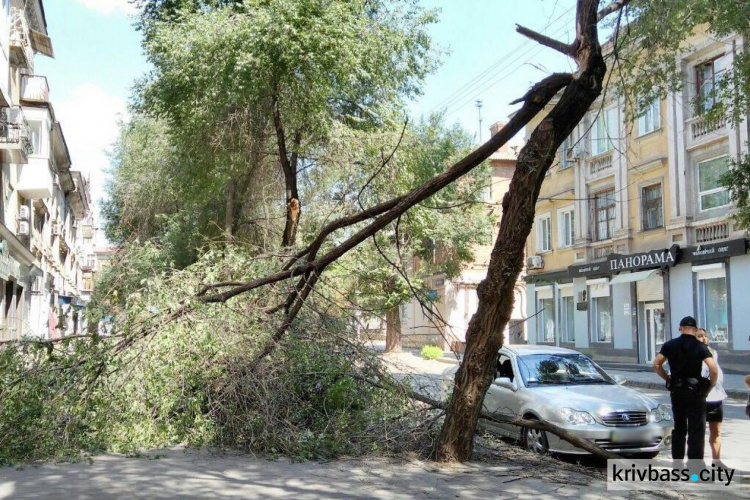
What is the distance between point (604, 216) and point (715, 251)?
287 inches

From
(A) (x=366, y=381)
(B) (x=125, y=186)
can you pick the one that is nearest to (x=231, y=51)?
(A) (x=366, y=381)

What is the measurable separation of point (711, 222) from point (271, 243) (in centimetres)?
1405

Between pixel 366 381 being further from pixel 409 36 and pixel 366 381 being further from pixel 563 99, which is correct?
pixel 409 36

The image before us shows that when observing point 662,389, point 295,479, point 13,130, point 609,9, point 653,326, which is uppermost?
point 13,130

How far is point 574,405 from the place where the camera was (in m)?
8.83

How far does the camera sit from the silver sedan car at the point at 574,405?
8.66 m

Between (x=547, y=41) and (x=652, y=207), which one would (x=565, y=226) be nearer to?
(x=652, y=207)

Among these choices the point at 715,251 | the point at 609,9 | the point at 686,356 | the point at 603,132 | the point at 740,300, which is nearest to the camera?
the point at 686,356

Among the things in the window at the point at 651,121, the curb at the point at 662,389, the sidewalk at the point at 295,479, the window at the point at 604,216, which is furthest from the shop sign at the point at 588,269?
the sidewalk at the point at 295,479

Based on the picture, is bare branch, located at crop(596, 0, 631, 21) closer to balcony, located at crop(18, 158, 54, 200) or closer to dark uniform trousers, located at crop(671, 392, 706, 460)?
dark uniform trousers, located at crop(671, 392, 706, 460)

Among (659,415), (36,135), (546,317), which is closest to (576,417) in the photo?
(659,415)

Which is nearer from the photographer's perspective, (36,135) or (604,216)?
(36,135)

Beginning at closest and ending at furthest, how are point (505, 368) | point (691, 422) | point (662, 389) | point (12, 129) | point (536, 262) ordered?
point (691, 422), point (505, 368), point (662, 389), point (12, 129), point (536, 262)

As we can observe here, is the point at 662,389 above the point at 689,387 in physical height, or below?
below
